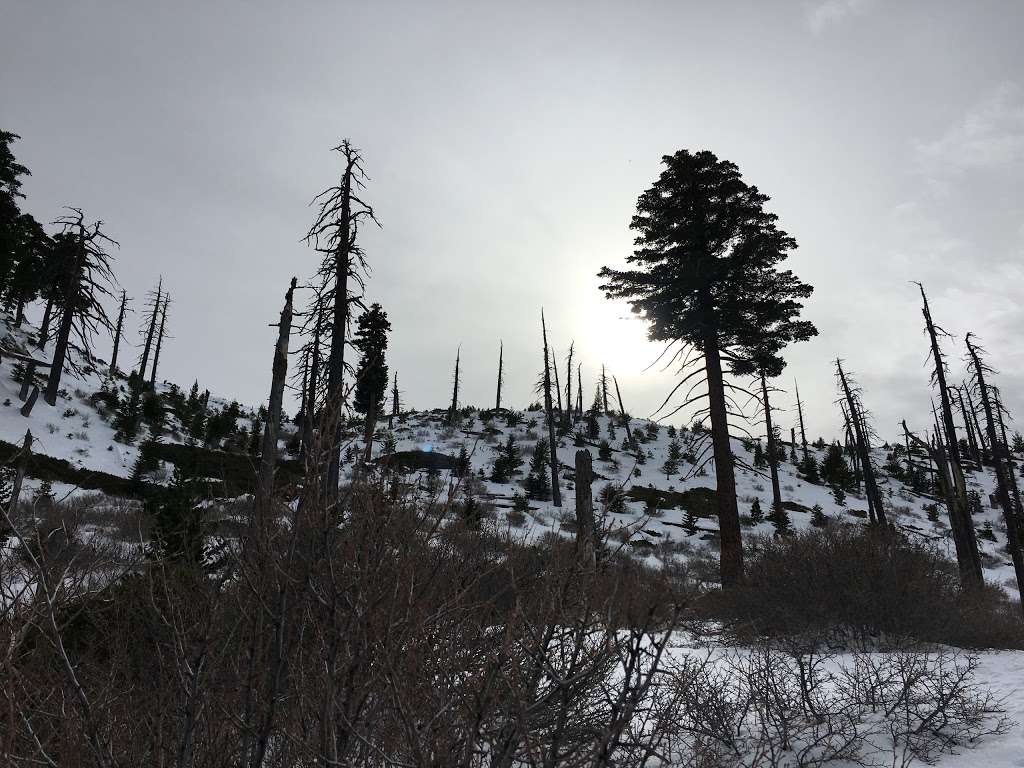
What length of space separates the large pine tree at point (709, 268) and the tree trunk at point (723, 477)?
2 centimetres

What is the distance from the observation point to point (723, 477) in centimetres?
1212

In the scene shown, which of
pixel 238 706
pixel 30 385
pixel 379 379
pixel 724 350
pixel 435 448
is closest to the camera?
pixel 238 706

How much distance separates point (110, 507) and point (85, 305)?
1534 centimetres

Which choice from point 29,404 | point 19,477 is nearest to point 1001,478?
point 19,477

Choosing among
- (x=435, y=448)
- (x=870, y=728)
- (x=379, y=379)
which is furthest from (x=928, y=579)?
(x=435, y=448)

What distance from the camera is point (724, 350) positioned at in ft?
44.0

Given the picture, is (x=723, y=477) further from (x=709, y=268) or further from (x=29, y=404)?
(x=29, y=404)

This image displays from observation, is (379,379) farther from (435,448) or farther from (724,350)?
(724,350)

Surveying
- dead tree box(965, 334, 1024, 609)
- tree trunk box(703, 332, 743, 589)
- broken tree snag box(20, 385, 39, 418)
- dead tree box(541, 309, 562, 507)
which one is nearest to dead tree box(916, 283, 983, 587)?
dead tree box(965, 334, 1024, 609)

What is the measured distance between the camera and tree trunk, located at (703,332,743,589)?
36.7 feet

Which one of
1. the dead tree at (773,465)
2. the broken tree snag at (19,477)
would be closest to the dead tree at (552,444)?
the dead tree at (773,465)

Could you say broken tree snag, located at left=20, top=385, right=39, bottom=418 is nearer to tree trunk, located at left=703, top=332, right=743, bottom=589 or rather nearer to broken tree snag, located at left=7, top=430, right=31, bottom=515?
broken tree snag, located at left=7, top=430, right=31, bottom=515

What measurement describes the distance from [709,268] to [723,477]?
485 cm

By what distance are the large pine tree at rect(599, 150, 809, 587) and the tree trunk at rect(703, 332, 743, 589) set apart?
2 centimetres
